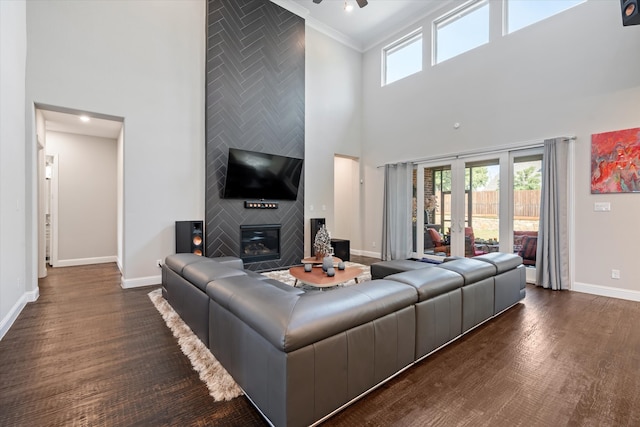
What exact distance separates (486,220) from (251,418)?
203 inches

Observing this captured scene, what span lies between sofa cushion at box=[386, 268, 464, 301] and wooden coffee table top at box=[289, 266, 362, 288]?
3.77 ft

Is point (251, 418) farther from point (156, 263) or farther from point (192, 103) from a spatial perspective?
point (192, 103)

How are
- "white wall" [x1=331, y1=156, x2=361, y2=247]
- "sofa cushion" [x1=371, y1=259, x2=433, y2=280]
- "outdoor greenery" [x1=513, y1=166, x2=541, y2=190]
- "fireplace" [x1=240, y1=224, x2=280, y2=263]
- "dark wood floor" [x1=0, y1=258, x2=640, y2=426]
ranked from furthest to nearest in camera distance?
"white wall" [x1=331, y1=156, x2=361, y2=247], "fireplace" [x1=240, y1=224, x2=280, y2=263], "outdoor greenery" [x1=513, y1=166, x2=541, y2=190], "sofa cushion" [x1=371, y1=259, x2=433, y2=280], "dark wood floor" [x1=0, y1=258, x2=640, y2=426]

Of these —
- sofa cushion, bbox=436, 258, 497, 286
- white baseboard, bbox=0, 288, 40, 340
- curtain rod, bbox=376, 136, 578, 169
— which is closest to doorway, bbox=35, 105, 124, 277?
white baseboard, bbox=0, 288, 40, 340

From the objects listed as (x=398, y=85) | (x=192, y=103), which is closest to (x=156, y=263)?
(x=192, y=103)

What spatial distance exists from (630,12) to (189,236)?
5.72 m

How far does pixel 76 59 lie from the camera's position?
3.91 meters

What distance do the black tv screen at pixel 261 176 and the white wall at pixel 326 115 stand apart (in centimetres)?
53

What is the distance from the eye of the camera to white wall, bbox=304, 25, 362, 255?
6391 millimetres

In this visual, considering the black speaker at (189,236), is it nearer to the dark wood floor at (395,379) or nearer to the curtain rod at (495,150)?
the dark wood floor at (395,379)

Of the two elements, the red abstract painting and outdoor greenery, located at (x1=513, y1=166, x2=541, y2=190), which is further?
outdoor greenery, located at (x1=513, y1=166, x2=541, y2=190)

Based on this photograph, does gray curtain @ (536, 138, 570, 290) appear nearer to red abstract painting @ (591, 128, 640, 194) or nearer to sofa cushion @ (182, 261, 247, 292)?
red abstract painting @ (591, 128, 640, 194)

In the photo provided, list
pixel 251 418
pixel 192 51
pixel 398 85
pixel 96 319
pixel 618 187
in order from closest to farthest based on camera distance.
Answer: pixel 251 418 → pixel 96 319 → pixel 618 187 → pixel 192 51 → pixel 398 85

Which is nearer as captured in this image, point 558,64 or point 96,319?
point 96,319
